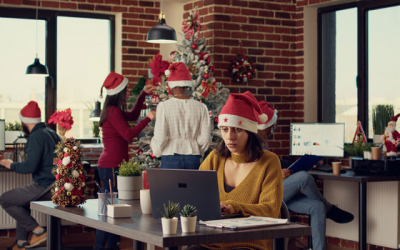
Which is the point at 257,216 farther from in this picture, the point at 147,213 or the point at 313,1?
the point at 313,1

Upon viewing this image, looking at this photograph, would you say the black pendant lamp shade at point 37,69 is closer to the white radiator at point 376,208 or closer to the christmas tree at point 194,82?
the christmas tree at point 194,82

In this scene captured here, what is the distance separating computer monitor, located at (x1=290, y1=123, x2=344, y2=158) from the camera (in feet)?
16.8

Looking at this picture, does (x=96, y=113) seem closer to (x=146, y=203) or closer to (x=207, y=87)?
(x=207, y=87)

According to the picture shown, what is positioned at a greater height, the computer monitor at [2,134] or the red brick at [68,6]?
the red brick at [68,6]

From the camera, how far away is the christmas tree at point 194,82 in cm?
502

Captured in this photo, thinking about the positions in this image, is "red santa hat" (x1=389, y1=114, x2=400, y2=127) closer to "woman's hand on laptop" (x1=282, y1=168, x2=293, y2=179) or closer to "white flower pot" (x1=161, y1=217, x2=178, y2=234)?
"woman's hand on laptop" (x1=282, y1=168, x2=293, y2=179)

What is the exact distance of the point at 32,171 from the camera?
4805mm

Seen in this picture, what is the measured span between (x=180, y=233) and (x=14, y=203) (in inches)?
134

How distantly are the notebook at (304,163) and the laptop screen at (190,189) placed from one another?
2.24 metres

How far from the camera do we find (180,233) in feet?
6.62

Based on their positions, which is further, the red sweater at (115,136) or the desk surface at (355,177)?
the red sweater at (115,136)

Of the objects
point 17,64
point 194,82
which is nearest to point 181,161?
point 194,82

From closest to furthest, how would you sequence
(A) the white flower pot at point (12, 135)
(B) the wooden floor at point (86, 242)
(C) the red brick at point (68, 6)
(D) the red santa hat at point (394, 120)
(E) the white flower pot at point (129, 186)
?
1. (E) the white flower pot at point (129, 186)
2. (D) the red santa hat at point (394, 120)
3. (B) the wooden floor at point (86, 242)
4. (A) the white flower pot at point (12, 135)
5. (C) the red brick at point (68, 6)

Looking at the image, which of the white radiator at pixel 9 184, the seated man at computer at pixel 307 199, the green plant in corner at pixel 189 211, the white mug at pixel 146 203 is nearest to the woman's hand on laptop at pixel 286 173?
the seated man at computer at pixel 307 199
